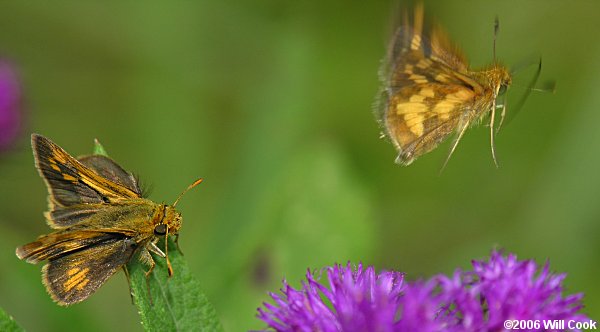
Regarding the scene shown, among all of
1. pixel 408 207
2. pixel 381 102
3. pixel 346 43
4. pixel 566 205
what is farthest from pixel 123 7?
pixel 566 205

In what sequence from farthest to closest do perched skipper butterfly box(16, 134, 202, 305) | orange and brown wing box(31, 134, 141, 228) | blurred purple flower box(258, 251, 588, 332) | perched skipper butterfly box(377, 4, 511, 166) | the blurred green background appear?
the blurred green background → perched skipper butterfly box(377, 4, 511, 166) → orange and brown wing box(31, 134, 141, 228) → perched skipper butterfly box(16, 134, 202, 305) → blurred purple flower box(258, 251, 588, 332)

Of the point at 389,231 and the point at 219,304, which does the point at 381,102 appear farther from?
the point at 389,231

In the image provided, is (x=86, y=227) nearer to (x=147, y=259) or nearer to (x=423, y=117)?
(x=147, y=259)

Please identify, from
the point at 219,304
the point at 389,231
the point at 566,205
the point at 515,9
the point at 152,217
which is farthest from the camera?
the point at 515,9

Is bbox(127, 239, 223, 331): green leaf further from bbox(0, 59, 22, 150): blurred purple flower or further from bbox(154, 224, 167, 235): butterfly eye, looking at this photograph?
bbox(0, 59, 22, 150): blurred purple flower

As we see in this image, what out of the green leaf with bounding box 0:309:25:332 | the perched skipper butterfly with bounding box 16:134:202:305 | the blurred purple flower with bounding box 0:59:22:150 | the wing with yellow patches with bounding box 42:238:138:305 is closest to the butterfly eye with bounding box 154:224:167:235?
the perched skipper butterfly with bounding box 16:134:202:305

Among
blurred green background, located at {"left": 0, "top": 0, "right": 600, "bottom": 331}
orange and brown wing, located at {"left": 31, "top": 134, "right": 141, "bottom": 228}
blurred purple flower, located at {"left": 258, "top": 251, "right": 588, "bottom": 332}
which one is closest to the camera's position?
blurred purple flower, located at {"left": 258, "top": 251, "right": 588, "bottom": 332}

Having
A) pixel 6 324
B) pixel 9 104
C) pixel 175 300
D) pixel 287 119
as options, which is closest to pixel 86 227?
pixel 175 300
